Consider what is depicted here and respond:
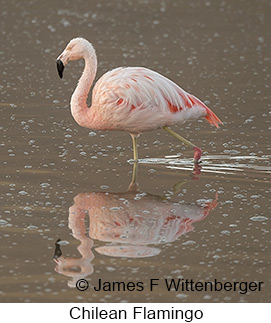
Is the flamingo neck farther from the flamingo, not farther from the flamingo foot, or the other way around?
the flamingo foot

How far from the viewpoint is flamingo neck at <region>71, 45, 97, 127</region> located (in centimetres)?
719

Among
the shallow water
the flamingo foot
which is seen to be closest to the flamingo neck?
the shallow water

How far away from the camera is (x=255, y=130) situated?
28.1 ft

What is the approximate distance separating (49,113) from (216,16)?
7.93 m

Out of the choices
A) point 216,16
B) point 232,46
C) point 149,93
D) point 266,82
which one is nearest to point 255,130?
point 149,93

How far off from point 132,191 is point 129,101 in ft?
2.90

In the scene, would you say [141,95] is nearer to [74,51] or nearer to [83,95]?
[83,95]

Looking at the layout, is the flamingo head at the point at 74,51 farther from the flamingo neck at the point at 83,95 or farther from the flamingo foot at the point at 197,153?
the flamingo foot at the point at 197,153

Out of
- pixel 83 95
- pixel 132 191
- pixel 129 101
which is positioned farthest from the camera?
pixel 83 95

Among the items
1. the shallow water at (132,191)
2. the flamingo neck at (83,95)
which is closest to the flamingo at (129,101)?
the flamingo neck at (83,95)

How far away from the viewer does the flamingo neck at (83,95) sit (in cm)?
719

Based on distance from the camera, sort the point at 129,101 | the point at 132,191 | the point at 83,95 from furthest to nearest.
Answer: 1. the point at 83,95
2. the point at 129,101
3. the point at 132,191

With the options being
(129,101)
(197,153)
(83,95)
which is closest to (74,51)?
(83,95)

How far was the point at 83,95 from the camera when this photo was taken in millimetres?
7285
